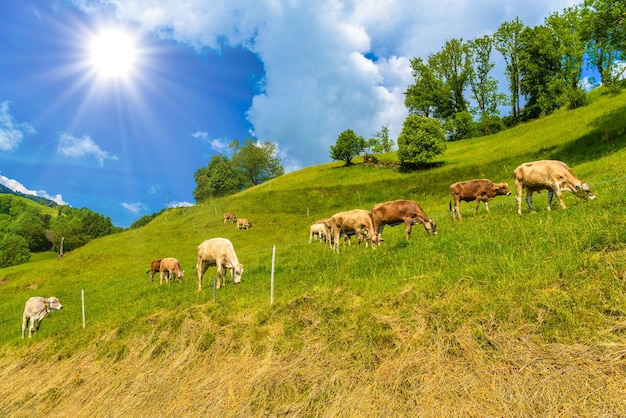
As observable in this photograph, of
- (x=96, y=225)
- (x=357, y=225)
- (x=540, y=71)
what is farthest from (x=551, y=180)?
(x=96, y=225)

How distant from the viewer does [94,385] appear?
812 cm

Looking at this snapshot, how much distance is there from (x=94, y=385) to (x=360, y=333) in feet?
22.0

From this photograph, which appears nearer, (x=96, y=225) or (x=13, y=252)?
(x=13, y=252)

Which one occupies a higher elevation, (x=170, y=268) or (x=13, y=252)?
(x=13, y=252)

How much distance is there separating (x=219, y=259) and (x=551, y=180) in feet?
49.8

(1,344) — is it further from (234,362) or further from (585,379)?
(585,379)

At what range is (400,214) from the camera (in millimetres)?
17672

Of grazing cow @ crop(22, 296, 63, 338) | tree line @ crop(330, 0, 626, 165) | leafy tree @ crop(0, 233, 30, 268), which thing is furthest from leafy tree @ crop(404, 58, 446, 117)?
leafy tree @ crop(0, 233, 30, 268)

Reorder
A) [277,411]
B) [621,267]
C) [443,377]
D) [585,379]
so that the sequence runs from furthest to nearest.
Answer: [621,267] < [277,411] < [443,377] < [585,379]

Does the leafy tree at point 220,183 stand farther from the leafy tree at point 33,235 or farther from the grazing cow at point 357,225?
the grazing cow at point 357,225

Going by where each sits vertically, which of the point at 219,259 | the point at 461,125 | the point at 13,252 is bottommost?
the point at 219,259

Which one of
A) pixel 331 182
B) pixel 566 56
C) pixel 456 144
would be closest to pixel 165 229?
pixel 331 182

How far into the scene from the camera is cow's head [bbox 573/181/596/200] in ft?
41.2

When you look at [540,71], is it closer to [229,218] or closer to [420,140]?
[420,140]
